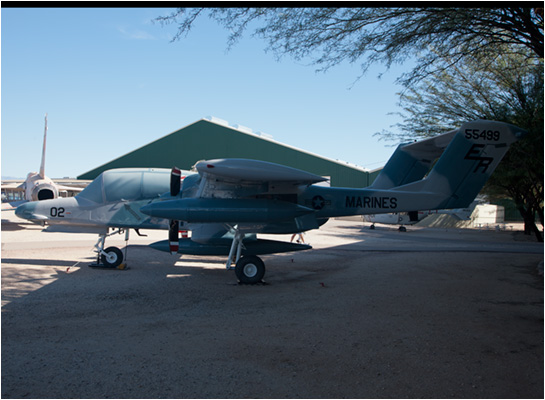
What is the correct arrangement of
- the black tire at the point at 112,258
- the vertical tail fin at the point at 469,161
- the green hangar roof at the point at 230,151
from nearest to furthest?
the vertical tail fin at the point at 469,161 → the black tire at the point at 112,258 → the green hangar roof at the point at 230,151

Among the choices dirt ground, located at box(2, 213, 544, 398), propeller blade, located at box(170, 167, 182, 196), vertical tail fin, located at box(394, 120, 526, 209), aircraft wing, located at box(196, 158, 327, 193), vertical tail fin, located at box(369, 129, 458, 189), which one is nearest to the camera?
dirt ground, located at box(2, 213, 544, 398)

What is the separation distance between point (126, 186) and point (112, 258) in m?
1.91

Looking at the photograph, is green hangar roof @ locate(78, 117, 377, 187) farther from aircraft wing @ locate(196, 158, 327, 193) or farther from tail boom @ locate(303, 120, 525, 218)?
aircraft wing @ locate(196, 158, 327, 193)

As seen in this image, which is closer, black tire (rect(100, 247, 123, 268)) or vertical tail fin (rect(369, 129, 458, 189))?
black tire (rect(100, 247, 123, 268))

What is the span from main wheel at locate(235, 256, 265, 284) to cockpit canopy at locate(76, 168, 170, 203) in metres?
3.13

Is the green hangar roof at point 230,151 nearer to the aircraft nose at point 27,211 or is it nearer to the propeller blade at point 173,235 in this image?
the aircraft nose at point 27,211

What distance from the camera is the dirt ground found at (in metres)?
3.92

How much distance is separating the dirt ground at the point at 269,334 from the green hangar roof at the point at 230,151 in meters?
22.3

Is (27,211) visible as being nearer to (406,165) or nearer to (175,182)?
(175,182)

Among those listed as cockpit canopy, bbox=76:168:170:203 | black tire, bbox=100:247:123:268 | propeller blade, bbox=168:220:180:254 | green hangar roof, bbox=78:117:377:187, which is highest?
green hangar roof, bbox=78:117:377:187

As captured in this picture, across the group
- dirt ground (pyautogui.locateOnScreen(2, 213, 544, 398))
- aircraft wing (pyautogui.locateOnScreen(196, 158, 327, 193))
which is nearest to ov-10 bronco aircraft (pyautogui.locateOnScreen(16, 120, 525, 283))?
aircraft wing (pyautogui.locateOnScreen(196, 158, 327, 193))

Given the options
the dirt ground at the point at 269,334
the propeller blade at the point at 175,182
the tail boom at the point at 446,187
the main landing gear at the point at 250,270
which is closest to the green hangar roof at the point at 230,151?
the tail boom at the point at 446,187

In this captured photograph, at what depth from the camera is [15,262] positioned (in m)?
10.9

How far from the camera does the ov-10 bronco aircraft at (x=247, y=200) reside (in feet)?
28.5
